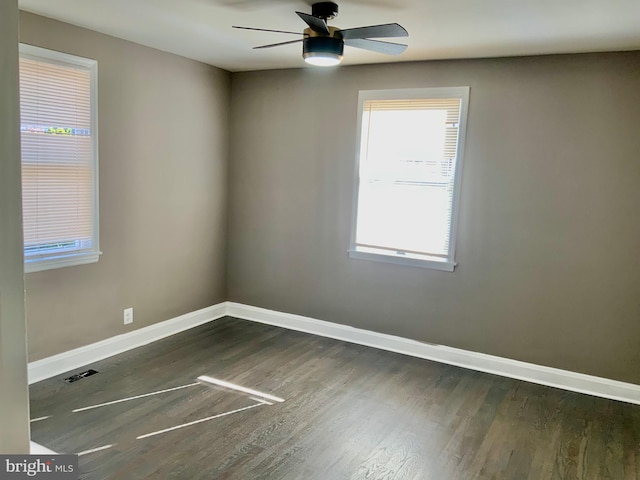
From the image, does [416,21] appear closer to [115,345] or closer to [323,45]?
[323,45]

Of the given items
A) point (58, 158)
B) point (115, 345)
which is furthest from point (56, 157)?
point (115, 345)

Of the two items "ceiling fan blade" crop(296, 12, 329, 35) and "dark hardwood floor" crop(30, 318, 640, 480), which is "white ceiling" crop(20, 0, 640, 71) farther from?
"dark hardwood floor" crop(30, 318, 640, 480)

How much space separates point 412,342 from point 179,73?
3.21 meters

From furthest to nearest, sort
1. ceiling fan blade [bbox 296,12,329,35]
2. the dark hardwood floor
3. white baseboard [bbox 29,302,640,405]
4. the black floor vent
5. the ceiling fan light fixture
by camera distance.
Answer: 1. white baseboard [bbox 29,302,640,405]
2. the black floor vent
3. the ceiling fan light fixture
4. the dark hardwood floor
5. ceiling fan blade [bbox 296,12,329,35]

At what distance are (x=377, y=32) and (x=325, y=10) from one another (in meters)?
0.39

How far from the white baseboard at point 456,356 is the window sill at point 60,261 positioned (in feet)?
5.91

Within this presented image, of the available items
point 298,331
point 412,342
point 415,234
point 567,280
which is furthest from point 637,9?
point 298,331

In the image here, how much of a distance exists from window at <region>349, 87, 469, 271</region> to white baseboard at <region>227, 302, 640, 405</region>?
2.43ft

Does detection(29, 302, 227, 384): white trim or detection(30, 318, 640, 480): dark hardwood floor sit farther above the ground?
detection(29, 302, 227, 384): white trim

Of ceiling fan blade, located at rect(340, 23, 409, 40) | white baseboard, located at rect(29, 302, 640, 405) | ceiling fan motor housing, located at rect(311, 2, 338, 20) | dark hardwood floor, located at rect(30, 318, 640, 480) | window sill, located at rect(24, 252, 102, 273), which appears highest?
ceiling fan motor housing, located at rect(311, 2, 338, 20)

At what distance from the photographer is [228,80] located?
4949mm

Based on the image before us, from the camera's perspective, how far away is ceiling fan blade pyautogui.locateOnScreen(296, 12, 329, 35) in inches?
98.8

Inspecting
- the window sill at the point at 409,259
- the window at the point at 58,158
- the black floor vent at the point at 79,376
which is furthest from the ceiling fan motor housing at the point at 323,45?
the black floor vent at the point at 79,376

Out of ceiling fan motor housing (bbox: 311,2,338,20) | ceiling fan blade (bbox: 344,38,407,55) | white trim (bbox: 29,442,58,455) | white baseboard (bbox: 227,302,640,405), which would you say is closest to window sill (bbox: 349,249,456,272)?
white baseboard (bbox: 227,302,640,405)
